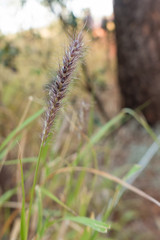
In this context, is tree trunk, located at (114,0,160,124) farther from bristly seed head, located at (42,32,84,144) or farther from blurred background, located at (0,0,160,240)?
bristly seed head, located at (42,32,84,144)

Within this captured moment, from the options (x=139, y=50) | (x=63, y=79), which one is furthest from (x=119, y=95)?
(x=63, y=79)

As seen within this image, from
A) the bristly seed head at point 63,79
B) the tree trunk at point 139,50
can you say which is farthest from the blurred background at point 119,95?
the bristly seed head at point 63,79

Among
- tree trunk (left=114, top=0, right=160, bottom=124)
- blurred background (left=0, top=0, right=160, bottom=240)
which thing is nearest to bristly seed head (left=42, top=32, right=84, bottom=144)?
blurred background (left=0, top=0, right=160, bottom=240)

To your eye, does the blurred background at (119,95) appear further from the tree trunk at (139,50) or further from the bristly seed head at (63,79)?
the bristly seed head at (63,79)

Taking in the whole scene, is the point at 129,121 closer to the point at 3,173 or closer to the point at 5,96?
the point at 5,96

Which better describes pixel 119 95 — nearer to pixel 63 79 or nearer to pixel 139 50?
pixel 139 50

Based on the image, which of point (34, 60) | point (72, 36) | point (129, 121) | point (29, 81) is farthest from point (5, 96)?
point (72, 36)
